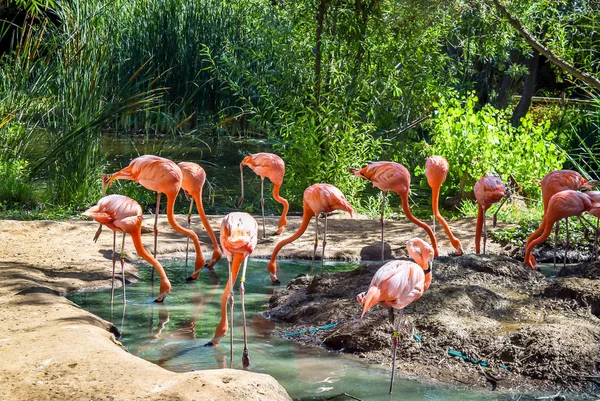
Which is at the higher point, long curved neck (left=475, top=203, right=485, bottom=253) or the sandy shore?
long curved neck (left=475, top=203, right=485, bottom=253)

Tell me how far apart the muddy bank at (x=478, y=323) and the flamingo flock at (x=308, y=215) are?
257 millimetres

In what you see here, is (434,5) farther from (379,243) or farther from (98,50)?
(98,50)

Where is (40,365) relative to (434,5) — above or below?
below

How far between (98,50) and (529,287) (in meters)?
5.39

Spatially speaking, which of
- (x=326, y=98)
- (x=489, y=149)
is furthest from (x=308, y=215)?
(x=326, y=98)

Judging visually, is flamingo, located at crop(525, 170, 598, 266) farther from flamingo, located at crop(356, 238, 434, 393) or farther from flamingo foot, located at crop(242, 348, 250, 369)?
flamingo foot, located at crop(242, 348, 250, 369)

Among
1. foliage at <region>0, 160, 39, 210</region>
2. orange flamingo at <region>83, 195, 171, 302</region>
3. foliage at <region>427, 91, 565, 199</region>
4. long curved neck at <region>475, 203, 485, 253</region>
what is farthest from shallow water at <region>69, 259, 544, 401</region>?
foliage at <region>427, 91, 565, 199</region>

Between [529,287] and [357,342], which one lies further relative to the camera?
[529,287]

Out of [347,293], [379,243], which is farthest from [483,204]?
[347,293]

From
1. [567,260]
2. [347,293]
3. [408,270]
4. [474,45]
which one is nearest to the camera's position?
[408,270]

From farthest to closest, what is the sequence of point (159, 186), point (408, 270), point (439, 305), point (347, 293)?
1. point (159, 186)
2. point (347, 293)
3. point (439, 305)
4. point (408, 270)

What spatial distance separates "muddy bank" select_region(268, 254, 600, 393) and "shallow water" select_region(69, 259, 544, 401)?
6.4 inches

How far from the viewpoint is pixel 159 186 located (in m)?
6.08

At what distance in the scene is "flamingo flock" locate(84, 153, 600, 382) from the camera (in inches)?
167
